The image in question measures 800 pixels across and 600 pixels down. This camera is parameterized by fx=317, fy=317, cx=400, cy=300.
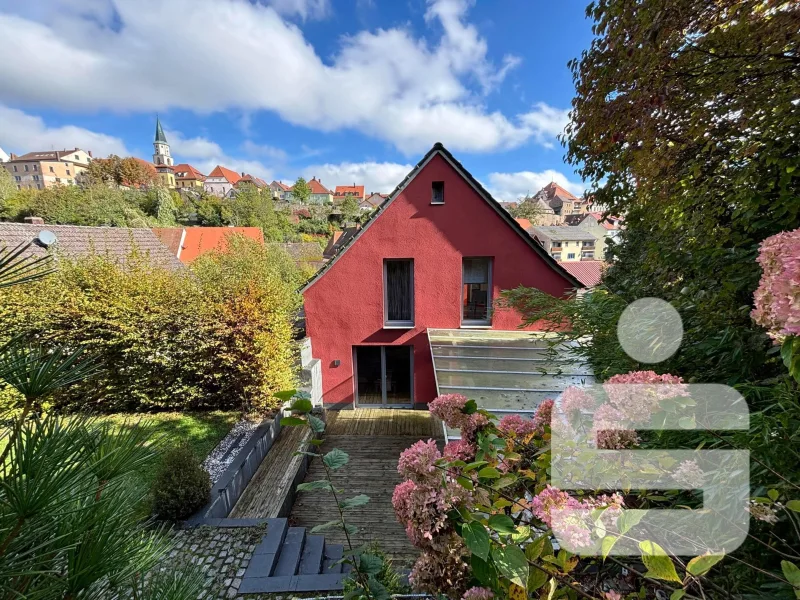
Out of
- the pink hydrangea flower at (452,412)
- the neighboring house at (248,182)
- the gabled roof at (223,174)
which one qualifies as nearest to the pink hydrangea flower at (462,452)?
the pink hydrangea flower at (452,412)

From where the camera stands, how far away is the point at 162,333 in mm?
6930

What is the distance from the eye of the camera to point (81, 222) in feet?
96.2

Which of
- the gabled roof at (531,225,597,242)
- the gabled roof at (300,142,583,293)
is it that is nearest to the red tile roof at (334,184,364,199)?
the gabled roof at (531,225,597,242)

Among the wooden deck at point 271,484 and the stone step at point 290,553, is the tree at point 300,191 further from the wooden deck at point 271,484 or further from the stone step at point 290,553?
the stone step at point 290,553

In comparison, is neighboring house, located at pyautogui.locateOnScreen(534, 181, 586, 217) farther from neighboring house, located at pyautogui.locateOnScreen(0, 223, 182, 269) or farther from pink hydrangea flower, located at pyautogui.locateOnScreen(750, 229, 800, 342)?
pink hydrangea flower, located at pyautogui.locateOnScreen(750, 229, 800, 342)

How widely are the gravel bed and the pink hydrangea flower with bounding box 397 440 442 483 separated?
5.14 meters

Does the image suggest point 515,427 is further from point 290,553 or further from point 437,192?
point 437,192

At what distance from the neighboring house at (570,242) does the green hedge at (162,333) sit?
118 ft

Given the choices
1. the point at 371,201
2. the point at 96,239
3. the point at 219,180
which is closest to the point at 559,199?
the point at 371,201

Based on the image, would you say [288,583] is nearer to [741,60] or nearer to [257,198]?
[741,60]

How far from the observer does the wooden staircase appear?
3.37 metres

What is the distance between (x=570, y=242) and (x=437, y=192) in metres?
36.8

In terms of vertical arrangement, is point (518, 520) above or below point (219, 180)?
below

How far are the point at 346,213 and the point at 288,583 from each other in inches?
2047
